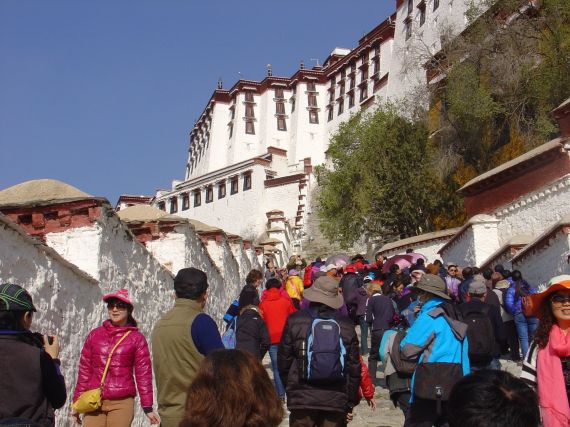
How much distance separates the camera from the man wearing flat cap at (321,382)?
4.66 m

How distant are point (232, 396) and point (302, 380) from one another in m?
2.31

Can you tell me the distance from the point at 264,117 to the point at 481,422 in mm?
57718

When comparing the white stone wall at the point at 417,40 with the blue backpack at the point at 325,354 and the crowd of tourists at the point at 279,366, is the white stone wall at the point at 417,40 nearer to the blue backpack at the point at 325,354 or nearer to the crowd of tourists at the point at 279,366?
the crowd of tourists at the point at 279,366

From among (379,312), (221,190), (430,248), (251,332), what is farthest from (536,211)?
(221,190)

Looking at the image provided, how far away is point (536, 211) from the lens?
697 inches

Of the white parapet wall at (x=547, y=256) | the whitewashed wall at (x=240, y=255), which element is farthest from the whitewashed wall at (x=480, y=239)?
the whitewashed wall at (x=240, y=255)

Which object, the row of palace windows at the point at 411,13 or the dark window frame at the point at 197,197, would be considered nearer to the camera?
the row of palace windows at the point at 411,13

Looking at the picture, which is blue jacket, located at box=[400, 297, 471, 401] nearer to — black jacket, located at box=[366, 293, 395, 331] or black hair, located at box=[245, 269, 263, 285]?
black hair, located at box=[245, 269, 263, 285]

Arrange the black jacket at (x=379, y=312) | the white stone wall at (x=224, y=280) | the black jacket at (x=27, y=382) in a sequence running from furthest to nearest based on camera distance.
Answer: the white stone wall at (x=224, y=280) < the black jacket at (x=379, y=312) < the black jacket at (x=27, y=382)

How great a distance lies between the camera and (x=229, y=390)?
8.10ft

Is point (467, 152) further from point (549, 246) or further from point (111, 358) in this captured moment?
point (111, 358)

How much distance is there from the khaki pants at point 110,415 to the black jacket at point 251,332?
289cm

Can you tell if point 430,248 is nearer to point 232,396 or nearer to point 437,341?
point 437,341

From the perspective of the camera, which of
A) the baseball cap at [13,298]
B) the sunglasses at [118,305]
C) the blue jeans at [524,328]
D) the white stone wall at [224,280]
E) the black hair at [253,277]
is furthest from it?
the white stone wall at [224,280]
